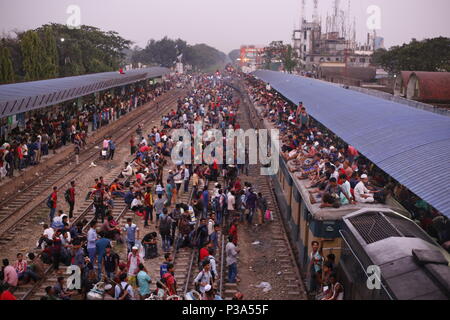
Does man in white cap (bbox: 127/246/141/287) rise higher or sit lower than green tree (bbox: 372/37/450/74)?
lower

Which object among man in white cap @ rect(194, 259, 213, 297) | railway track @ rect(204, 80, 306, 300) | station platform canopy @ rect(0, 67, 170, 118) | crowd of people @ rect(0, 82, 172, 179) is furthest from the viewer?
station platform canopy @ rect(0, 67, 170, 118)

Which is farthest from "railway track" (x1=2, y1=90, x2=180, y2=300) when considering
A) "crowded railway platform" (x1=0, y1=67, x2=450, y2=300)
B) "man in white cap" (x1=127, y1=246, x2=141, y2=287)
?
"man in white cap" (x1=127, y1=246, x2=141, y2=287)

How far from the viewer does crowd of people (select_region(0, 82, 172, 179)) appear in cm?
2025

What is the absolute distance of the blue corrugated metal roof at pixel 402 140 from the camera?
927cm

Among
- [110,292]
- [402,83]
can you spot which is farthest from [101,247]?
[402,83]

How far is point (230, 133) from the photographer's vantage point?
2503cm

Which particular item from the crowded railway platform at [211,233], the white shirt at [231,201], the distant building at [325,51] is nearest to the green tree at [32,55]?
the crowded railway platform at [211,233]

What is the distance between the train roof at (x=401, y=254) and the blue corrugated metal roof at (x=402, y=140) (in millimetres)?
713

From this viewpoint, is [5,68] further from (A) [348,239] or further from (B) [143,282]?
(A) [348,239]

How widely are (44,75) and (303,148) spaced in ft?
126

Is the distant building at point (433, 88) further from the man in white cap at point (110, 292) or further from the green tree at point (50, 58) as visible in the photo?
the green tree at point (50, 58)

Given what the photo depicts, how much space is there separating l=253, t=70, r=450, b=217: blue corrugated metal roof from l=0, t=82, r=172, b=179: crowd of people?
515 inches

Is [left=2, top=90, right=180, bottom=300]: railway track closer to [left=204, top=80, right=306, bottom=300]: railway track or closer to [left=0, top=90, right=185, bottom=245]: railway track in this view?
[left=0, top=90, right=185, bottom=245]: railway track

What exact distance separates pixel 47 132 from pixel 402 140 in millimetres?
19394
